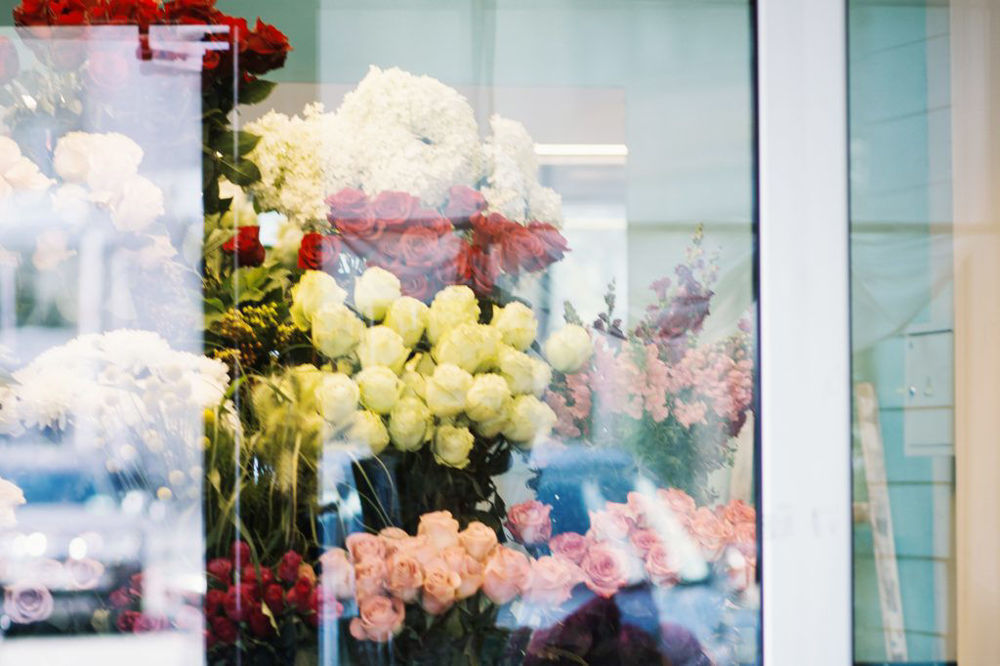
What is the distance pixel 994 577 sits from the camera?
1.27 meters

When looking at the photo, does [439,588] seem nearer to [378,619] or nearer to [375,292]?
[378,619]

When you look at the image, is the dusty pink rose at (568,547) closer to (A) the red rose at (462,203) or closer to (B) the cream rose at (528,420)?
(B) the cream rose at (528,420)

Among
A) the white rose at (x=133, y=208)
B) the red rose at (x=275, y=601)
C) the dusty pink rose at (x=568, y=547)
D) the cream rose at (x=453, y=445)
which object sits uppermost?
the white rose at (x=133, y=208)

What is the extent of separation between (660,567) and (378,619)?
1.24 ft

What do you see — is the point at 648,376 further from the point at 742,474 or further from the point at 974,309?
the point at 974,309

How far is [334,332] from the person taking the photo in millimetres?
1163

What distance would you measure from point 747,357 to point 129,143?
0.87 meters

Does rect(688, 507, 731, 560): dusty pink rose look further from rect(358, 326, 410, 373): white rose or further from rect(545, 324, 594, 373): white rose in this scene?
rect(358, 326, 410, 373): white rose

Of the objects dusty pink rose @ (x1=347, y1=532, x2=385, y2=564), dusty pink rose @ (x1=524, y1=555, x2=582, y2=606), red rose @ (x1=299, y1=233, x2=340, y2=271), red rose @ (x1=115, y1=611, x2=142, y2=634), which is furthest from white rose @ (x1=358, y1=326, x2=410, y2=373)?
red rose @ (x1=115, y1=611, x2=142, y2=634)

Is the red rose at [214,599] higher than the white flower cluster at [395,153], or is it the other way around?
the white flower cluster at [395,153]

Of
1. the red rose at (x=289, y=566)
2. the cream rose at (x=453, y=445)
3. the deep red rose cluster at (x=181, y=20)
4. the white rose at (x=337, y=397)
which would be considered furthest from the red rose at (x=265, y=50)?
the red rose at (x=289, y=566)

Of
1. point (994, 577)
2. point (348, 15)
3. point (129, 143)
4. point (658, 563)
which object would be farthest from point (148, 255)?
point (994, 577)

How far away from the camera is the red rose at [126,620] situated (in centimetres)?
115

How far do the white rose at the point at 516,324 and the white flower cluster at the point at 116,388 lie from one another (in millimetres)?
362
